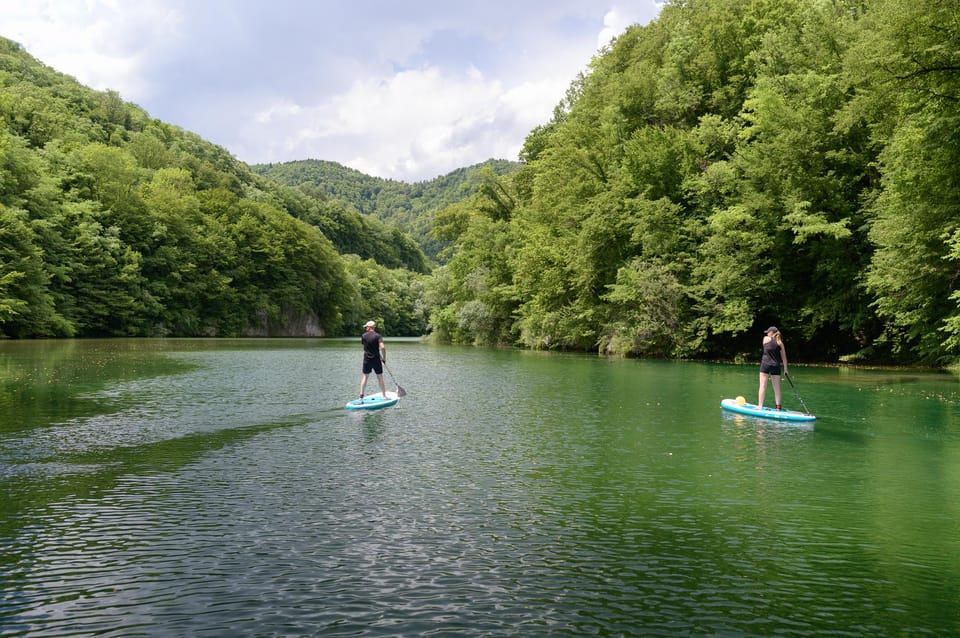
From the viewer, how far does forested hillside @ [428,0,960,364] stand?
26828 mm

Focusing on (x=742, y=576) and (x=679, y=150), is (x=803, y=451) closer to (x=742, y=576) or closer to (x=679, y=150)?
(x=742, y=576)

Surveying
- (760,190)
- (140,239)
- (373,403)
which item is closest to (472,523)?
(373,403)

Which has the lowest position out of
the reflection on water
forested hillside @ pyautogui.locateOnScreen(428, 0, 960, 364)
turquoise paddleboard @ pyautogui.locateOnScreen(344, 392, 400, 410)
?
the reflection on water

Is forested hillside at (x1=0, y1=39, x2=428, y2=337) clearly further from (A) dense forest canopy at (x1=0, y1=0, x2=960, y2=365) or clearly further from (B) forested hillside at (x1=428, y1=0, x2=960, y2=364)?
(B) forested hillside at (x1=428, y1=0, x2=960, y2=364)

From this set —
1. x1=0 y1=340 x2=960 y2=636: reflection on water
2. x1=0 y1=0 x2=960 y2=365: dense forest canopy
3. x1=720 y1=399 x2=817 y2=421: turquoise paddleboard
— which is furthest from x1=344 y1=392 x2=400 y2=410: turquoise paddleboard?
x1=0 y1=0 x2=960 y2=365: dense forest canopy

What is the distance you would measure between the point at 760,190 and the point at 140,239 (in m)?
73.6

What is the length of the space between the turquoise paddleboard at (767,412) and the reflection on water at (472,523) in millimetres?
270

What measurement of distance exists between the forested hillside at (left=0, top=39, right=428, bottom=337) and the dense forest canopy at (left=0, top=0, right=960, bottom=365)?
376 millimetres

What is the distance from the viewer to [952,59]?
78.5ft

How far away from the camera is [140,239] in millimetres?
85750

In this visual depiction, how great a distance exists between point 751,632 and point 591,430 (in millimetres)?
9603

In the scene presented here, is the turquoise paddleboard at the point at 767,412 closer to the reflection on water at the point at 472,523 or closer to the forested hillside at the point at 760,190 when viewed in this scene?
the reflection on water at the point at 472,523

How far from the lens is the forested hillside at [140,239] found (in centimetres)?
6184

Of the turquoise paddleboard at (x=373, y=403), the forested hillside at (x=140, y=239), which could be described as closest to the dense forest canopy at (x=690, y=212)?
the forested hillside at (x=140, y=239)
